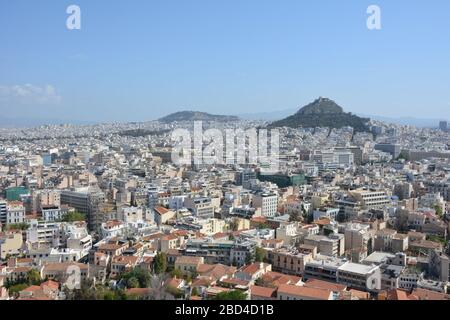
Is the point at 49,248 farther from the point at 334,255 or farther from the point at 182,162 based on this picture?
the point at 182,162

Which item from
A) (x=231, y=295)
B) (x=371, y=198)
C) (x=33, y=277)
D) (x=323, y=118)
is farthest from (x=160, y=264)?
(x=323, y=118)

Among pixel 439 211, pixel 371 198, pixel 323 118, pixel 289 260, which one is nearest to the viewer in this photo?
pixel 289 260

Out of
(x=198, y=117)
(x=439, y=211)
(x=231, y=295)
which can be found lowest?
(x=439, y=211)

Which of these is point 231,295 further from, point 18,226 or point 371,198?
point 371,198

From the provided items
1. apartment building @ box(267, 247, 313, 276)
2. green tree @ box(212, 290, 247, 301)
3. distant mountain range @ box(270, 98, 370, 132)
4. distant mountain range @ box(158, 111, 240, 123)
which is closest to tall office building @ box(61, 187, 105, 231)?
apartment building @ box(267, 247, 313, 276)

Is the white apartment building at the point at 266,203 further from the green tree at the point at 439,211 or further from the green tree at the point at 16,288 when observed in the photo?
the green tree at the point at 16,288
